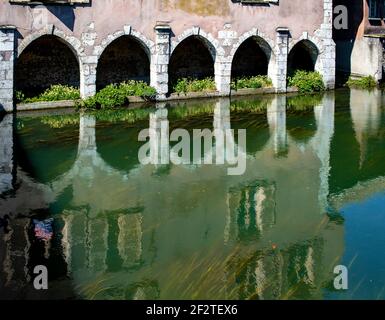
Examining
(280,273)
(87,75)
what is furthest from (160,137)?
(280,273)

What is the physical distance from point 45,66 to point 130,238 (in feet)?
42.1

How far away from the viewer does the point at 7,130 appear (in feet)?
54.7

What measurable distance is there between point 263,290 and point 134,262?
1.98 meters

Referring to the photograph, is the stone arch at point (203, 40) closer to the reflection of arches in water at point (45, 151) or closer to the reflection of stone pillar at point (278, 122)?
the reflection of stone pillar at point (278, 122)

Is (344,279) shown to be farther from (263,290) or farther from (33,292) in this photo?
(33,292)

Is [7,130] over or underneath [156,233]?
over

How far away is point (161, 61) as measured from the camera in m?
21.2

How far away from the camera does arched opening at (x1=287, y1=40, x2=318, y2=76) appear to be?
2514 centimetres

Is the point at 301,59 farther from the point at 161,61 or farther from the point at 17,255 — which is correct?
the point at 17,255

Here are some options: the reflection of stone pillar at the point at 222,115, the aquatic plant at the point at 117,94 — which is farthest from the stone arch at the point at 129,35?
the reflection of stone pillar at the point at 222,115

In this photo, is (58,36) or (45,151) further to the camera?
(58,36)

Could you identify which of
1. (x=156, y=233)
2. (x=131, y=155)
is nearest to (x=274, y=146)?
(x=131, y=155)

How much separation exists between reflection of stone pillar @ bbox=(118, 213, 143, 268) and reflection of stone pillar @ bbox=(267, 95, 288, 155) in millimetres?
5463

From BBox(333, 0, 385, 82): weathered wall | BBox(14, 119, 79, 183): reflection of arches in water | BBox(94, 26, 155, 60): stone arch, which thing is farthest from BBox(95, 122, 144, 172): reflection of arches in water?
BBox(333, 0, 385, 82): weathered wall
